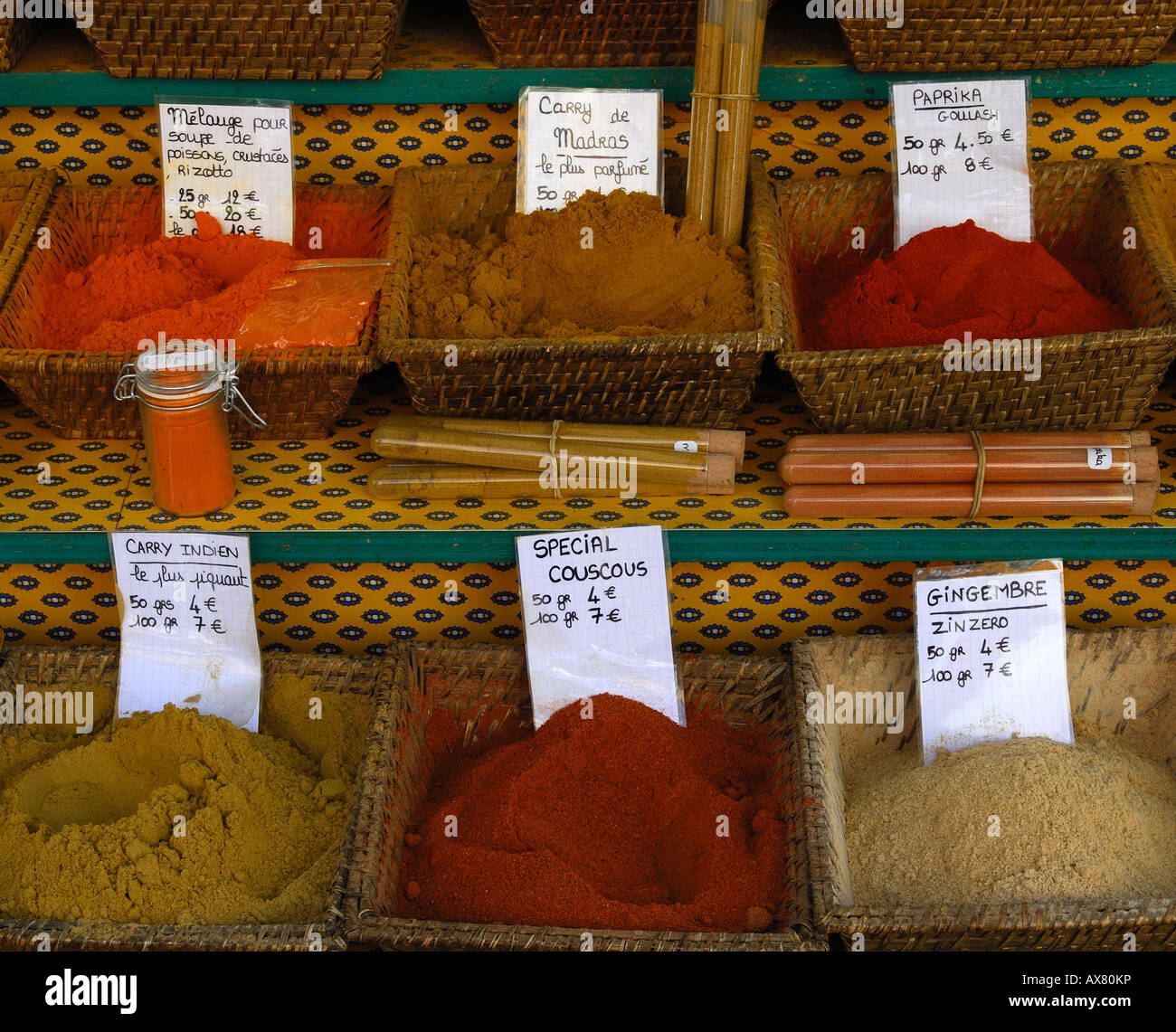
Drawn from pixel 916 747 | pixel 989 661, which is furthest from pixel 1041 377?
pixel 916 747

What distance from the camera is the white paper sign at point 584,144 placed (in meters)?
1.61

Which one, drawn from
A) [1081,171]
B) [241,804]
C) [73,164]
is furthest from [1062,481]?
[73,164]

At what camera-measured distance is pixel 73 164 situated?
70.3 inches

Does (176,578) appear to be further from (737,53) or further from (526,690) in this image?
(737,53)

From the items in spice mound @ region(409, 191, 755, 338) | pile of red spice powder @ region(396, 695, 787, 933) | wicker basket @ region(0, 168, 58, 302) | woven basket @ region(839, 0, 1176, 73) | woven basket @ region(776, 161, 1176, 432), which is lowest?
pile of red spice powder @ region(396, 695, 787, 933)

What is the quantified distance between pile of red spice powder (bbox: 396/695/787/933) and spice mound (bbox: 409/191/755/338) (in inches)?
18.6

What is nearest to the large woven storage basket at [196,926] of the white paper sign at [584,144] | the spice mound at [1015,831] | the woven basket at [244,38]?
the spice mound at [1015,831]

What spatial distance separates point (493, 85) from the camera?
1644 mm

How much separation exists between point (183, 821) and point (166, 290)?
0.70m

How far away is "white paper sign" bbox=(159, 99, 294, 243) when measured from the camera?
1645 mm

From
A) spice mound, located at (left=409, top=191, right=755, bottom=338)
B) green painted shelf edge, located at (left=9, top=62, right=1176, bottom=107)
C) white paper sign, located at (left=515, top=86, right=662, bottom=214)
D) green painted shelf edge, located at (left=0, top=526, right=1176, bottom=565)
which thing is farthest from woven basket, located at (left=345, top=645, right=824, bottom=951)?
green painted shelf edge, located at (left=9, top=62, right=1176, bottom=107)

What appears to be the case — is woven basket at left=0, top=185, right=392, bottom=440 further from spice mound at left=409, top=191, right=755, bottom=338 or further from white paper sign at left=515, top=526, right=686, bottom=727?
white paper sign at left=515, top=526, right=686, bottom=727

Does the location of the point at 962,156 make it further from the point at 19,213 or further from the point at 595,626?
the point at 19,213

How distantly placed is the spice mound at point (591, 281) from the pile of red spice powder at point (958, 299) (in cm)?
14
